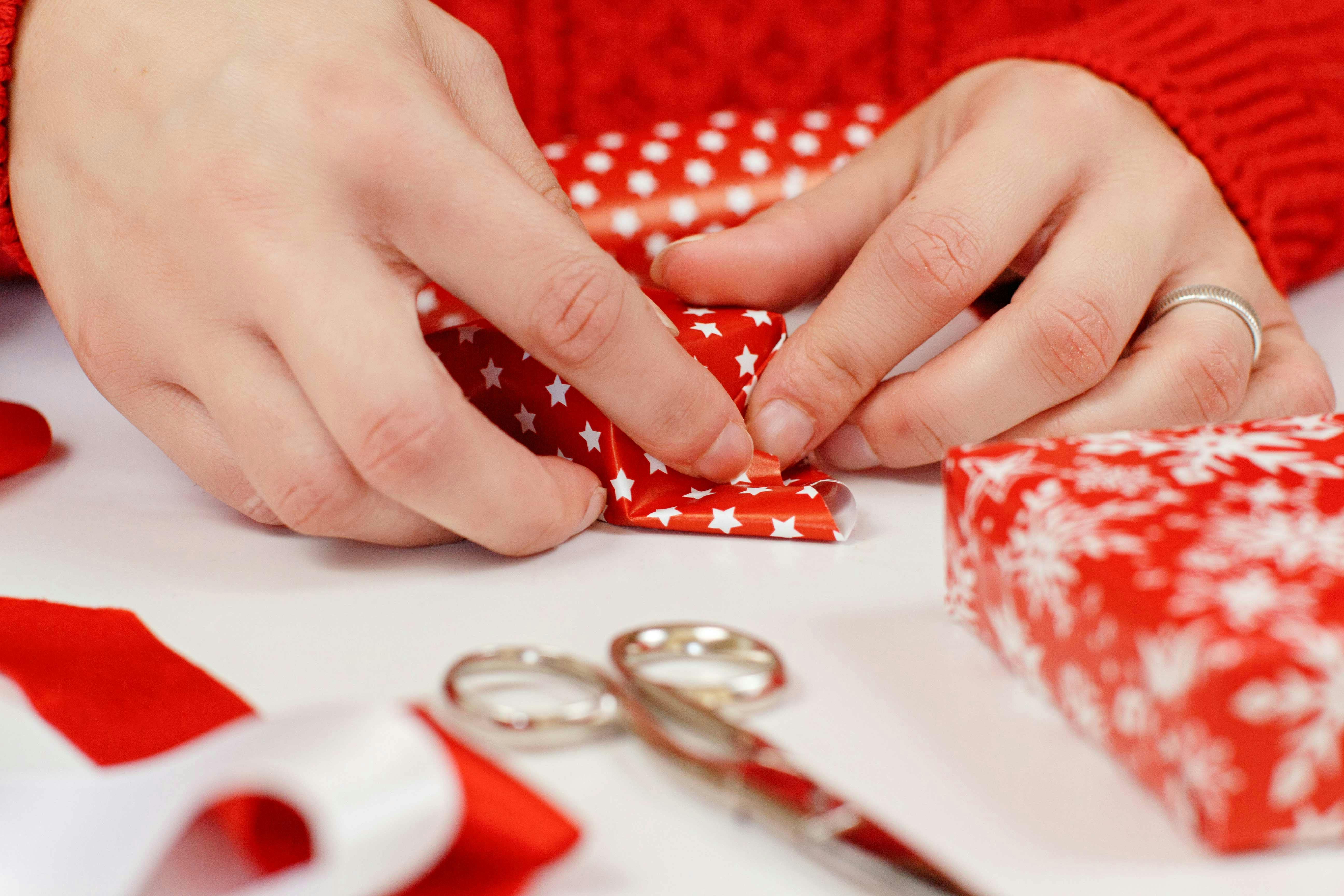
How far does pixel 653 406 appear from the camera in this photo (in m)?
0.57

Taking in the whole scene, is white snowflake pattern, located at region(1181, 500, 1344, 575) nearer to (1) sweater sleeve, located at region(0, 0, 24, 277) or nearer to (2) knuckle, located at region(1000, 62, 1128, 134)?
(2) knuckle, located at region(1000, 62, 1128, 134)

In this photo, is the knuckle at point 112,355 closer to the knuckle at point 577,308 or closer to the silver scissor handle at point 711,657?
the knuckle at point 577,308

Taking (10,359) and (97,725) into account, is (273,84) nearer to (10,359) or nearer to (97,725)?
(97,725)

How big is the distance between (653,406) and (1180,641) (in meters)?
0.29

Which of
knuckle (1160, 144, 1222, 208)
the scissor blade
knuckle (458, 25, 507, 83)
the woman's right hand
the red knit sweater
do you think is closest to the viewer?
the scissor blade

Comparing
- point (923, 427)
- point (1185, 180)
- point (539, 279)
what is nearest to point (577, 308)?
point (539, 279)

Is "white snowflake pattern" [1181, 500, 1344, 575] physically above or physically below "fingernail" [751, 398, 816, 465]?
above

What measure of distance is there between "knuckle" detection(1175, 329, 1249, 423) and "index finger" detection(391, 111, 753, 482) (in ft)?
1.01

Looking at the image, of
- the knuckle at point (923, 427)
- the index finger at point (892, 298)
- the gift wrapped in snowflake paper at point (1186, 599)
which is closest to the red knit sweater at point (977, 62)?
the index finger at point (892, 298)

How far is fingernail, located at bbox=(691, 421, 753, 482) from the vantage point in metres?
0.60

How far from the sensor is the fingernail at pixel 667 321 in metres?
0.60

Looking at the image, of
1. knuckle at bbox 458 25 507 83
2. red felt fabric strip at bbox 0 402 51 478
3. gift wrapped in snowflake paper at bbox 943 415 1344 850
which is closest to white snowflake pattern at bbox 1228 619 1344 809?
gift wrapped in snowflake paper at bbox 943 415 1344 850

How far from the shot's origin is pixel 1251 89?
3.01ft

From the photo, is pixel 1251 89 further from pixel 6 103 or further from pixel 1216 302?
pixel 6 103
